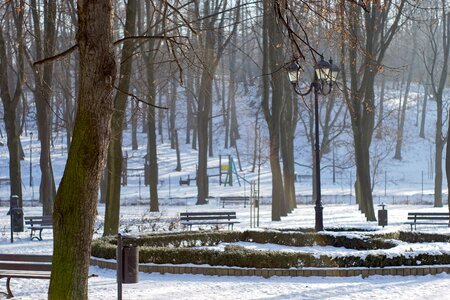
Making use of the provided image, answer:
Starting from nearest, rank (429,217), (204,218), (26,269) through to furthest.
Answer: (26,269)
(204,218)
(429,217)

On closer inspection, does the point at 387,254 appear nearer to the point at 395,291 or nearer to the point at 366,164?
the point at 395,291

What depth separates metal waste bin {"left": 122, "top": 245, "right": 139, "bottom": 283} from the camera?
986cm

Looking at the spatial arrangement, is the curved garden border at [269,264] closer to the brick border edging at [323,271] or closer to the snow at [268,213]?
the brick border edging at [323,271]

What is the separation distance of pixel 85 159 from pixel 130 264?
1821 millimetres

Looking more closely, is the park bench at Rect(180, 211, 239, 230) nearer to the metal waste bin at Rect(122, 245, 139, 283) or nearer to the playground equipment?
the metal waste bin at Rect(122, 245, 139, 283)

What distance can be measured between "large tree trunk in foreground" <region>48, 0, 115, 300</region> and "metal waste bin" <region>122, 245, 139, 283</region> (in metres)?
1.24

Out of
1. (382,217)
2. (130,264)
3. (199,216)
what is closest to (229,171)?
(382,217)

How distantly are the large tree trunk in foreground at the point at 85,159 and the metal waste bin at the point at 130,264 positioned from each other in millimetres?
1244

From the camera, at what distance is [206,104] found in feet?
123

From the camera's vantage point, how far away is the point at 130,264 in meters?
9.92

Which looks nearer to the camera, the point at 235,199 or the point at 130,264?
the point at 130,264

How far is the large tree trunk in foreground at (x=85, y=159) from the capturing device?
8555mm

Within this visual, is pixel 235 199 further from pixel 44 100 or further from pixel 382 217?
pixel 44 100

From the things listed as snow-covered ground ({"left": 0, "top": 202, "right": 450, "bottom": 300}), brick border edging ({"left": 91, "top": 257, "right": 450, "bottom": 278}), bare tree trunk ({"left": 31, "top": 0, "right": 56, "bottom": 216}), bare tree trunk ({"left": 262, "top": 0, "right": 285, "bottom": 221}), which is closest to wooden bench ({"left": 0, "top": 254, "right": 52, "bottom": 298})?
snow-covered ground ({"left": 0, "top": 202, "right": 450, "bottom": 300})
